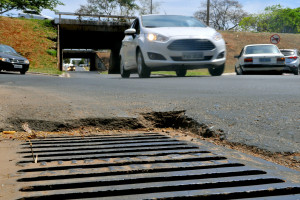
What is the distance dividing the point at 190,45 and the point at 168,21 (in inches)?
47.6

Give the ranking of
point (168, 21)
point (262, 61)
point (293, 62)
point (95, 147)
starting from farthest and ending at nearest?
point (293, 62)
point (262, 61)
point (168, 21)
point (95, 147)

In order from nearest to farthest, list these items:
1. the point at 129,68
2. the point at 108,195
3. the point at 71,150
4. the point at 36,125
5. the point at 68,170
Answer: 1. the point at 108,195
2. the point at 68,170
3. the point at 71,150
4. the point at 36,125
5. the point at 129,68

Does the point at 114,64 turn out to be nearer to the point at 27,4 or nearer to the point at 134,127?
the point at 27,4

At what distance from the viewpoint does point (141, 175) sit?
6.12 ft

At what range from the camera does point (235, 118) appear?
347 cm

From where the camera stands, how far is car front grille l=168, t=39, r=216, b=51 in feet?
30.3

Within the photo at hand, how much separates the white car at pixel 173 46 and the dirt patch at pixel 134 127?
5607 millimetres

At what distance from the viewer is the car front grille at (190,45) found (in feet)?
30.3

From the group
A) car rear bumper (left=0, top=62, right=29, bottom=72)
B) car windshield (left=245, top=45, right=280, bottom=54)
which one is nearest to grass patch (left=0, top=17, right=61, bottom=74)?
car rear bumper (left=0, top=62, right=29, bottom=72)

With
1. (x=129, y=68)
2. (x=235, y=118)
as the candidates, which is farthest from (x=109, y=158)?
(x=129, y=68)

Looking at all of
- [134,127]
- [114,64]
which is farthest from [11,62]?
[114,64]

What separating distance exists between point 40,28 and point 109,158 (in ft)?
93.2

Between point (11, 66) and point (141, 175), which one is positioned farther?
point (11, 66)

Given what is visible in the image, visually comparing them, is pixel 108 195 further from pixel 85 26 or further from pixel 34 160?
pixel 85 26
